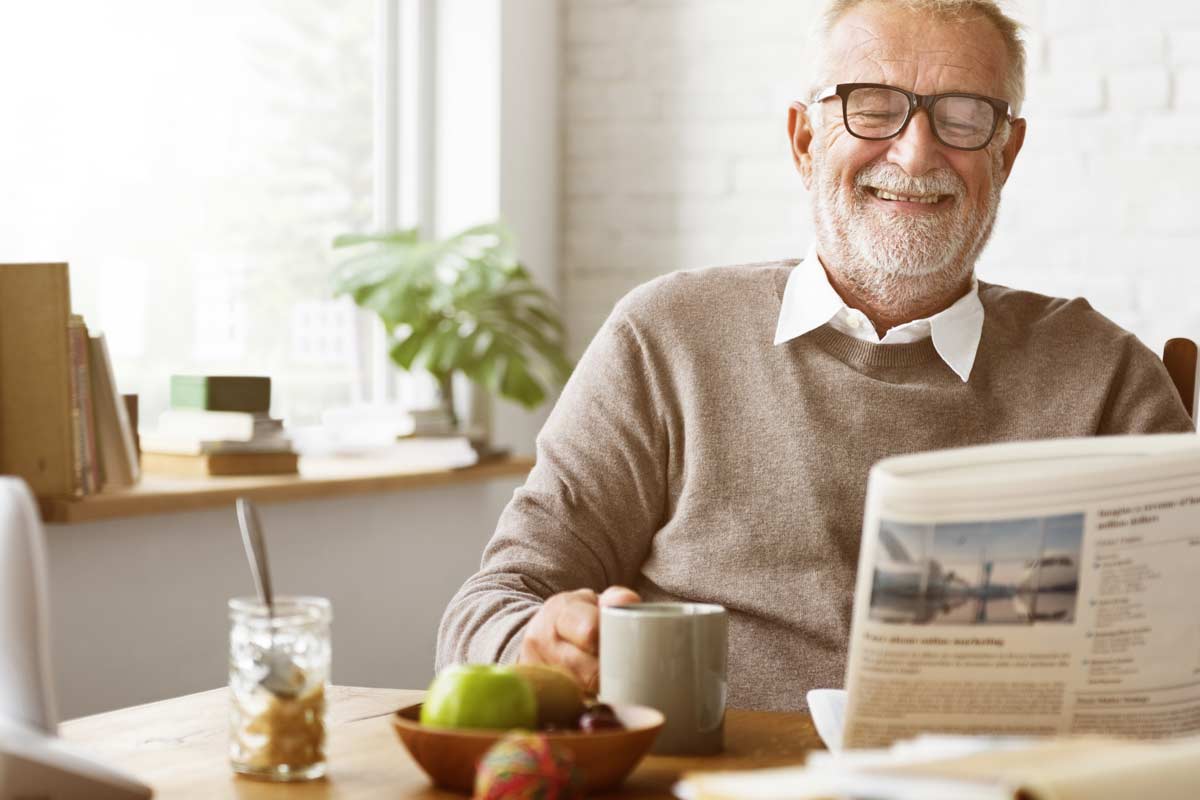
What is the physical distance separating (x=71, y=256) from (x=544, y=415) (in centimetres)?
135

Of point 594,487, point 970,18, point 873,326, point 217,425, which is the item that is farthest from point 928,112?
point 217,425

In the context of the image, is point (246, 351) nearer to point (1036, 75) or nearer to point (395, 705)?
point (1036, 75)

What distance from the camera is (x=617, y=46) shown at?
12.3 feet

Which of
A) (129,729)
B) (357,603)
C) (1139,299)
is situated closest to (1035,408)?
(129,729)

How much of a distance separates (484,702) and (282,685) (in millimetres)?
153

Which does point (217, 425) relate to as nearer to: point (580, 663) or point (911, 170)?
point (911, 170)

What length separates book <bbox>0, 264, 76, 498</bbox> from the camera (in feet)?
7.24

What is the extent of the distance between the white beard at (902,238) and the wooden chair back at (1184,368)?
28cm

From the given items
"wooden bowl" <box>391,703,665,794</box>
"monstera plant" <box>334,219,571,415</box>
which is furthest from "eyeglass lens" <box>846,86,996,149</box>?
"monstera plant" <box>334,219,571,415</box>

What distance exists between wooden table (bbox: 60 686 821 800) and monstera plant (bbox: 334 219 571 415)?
191cm

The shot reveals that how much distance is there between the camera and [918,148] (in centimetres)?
189

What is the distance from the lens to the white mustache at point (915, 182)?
6.29ft

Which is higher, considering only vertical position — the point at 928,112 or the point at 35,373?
the point at 928,112

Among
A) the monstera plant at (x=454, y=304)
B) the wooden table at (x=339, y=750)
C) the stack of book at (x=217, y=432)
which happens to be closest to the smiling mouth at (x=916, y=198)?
the wooden table at (x=339, y=750)
